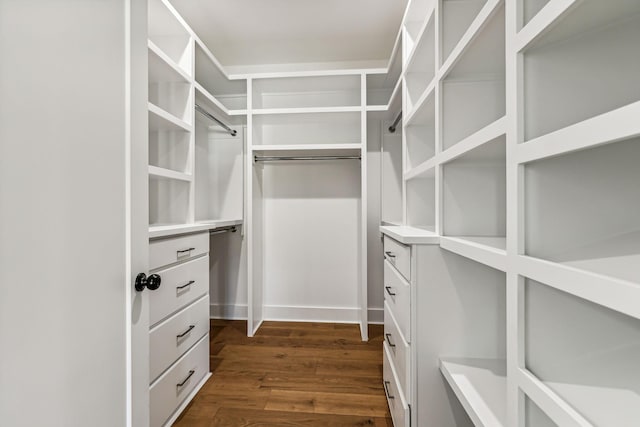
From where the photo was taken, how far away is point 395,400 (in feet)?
4.68

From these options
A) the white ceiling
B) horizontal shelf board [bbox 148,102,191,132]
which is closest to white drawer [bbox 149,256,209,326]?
horizontal shelf board [bbox 148,102,191,132]

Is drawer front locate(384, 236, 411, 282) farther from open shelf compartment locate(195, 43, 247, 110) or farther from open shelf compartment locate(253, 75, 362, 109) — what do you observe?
open shelf compartment locate(195, 43, 247, 110)

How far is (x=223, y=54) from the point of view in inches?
108

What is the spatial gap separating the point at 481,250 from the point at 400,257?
525mm

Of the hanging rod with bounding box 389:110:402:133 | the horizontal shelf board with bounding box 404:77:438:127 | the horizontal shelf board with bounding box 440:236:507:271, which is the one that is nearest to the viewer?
the horizontal shelf board with bounding box 440:236:507:271

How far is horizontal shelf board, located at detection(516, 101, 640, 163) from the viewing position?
0.39m

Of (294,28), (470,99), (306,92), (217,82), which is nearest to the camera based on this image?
(470,99)

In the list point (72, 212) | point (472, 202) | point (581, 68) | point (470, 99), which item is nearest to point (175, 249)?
point (72, 212)

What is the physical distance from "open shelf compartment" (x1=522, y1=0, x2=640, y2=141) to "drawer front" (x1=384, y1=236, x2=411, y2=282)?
695mm

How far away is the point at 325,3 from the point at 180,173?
1500 millimetres

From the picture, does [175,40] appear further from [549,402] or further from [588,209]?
[549,402]

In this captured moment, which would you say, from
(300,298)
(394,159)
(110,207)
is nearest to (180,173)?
(110,207)

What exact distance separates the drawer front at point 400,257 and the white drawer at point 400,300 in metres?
0.03

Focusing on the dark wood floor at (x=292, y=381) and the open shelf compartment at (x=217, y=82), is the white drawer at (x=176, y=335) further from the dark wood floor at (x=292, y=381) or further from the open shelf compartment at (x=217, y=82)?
the open shelf compartment at (x=217, y=82)
